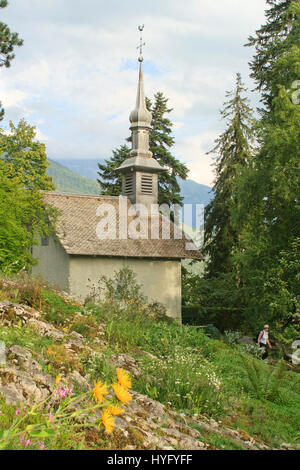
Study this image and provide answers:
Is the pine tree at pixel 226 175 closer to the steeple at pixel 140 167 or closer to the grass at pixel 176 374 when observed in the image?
the steeple at pixel 140 167

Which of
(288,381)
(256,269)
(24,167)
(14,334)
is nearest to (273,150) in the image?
(256,269)

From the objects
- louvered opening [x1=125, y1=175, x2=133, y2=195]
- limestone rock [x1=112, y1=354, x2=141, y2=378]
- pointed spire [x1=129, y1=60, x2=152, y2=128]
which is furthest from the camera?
pointed spire [x1=129, y1=60, x2=152, y2=128]

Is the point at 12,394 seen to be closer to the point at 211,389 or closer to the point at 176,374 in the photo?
the point at 176,374

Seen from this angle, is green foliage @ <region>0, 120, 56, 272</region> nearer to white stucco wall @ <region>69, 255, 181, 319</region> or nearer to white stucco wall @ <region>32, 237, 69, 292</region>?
white stucco wall @ <region>32, 237, 69, 292</region>

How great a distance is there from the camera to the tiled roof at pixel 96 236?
21609 mm

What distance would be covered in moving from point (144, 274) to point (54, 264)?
434 centimetres

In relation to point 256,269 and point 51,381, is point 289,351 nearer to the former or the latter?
point 256,269

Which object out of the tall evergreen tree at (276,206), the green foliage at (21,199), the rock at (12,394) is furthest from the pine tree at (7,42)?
the rock at (12,394)

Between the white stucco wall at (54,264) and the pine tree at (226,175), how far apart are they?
33.8 feet

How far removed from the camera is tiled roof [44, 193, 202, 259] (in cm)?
2161

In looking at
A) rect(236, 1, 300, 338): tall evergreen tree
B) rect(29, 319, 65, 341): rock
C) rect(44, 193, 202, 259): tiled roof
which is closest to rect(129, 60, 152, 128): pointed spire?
rect(44, 193, 202, 259): tiled roof

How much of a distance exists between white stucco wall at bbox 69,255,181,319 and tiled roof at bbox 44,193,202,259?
0.50 metres

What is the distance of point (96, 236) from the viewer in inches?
887

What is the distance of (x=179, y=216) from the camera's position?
31125 mm
